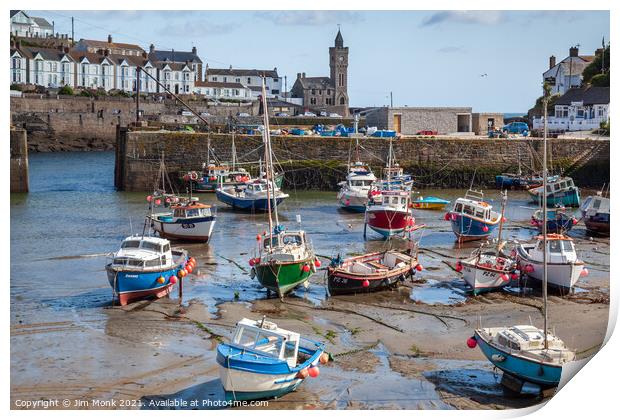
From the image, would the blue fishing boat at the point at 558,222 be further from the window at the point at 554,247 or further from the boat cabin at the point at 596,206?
the window at the point at 554,247

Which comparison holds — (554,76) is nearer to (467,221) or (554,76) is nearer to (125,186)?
(125,186)

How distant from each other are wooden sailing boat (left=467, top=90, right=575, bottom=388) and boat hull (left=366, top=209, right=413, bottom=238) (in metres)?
8.98

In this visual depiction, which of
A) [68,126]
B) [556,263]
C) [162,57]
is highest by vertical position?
[162,57]

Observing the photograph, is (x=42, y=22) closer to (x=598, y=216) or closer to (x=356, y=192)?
(x=356, y=192)

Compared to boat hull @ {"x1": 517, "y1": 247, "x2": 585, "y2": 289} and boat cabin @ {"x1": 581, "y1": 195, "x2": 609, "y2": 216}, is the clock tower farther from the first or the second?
boat hull @ {"x1": 517, "y1": 247, "x2": 585, "y2": 289}

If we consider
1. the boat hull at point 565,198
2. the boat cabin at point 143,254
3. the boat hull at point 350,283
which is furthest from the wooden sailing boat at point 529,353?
the boat hull at point 565,198

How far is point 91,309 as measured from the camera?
13.8 meters

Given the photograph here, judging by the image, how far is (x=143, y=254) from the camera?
14359mm

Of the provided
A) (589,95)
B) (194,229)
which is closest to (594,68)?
(589,95)

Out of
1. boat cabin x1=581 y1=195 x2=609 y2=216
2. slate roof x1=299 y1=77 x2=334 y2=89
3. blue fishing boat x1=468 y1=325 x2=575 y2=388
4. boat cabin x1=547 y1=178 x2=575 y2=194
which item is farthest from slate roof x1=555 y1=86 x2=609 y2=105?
blue fishing boat x1=468 y1=325 x2=575 y2=388

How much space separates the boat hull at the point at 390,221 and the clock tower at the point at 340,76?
119 feet

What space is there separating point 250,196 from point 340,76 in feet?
112
